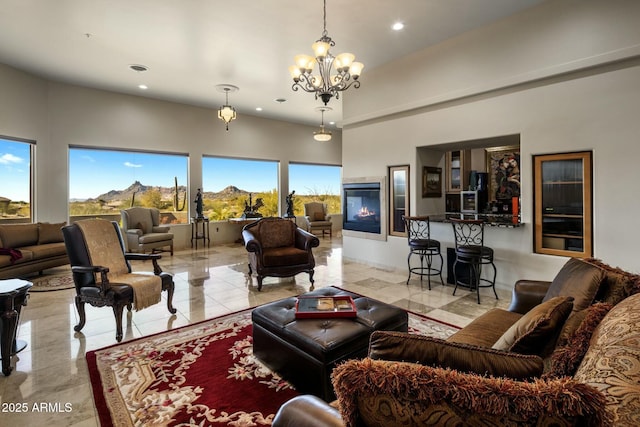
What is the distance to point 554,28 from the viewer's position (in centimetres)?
386

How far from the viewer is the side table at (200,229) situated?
26.4 feet

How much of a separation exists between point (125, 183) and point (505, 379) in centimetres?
847

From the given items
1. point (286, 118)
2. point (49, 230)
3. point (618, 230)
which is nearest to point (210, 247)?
point (49, 230)

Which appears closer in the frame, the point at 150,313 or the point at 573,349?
the point at 573,349

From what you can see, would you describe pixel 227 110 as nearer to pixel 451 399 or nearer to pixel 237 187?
pixel 237 187

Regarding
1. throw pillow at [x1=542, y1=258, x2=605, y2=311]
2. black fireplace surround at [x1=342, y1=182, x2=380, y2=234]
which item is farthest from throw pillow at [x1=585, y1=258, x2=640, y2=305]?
black fireplace surround at [x1=342, y1=182, x2=380, y2=234]

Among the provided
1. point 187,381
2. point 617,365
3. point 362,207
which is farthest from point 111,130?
point 617,365

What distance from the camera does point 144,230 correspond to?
23.3 ft

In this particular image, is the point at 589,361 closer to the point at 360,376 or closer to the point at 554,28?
the point at 360,376

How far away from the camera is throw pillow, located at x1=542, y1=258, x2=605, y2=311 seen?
5.65 ft

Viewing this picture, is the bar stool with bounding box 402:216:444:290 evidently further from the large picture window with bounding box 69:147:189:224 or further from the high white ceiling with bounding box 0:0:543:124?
the large picture window with bounding box 69:147:189:224

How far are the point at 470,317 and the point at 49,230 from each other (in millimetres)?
6888

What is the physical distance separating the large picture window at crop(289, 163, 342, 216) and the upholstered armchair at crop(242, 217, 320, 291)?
5050mm

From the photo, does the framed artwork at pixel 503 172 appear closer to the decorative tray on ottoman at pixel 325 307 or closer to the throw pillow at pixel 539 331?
the decorative tray on ottoman at pixel 325 307
